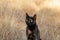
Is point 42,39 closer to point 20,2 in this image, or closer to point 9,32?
point 9,32

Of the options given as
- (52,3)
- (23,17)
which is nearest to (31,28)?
(23,17)

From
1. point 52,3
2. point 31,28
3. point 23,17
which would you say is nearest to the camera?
point 31,28

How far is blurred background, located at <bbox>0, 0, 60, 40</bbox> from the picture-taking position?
2.26 m

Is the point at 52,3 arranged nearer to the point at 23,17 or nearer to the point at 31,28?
the point at 23,17

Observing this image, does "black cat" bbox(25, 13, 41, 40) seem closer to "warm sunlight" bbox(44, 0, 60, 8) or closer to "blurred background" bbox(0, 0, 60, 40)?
"blurred background" bbox(0, 0, 60, 40)

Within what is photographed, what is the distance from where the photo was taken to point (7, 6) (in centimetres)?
278

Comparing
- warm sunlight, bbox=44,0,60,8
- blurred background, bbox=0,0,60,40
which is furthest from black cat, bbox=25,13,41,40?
warm sunlight, bbox=44,0,60,8

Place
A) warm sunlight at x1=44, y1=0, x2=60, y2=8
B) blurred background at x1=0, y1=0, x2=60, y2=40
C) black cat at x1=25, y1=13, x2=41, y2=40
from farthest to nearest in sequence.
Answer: warm sunlight at x1=44, y1=0, x2=60, y2=8, blurred background at x1=0, y1=0, x2=60, y2=40, black cat at x1=25, y1=13, x2=41, y2=40

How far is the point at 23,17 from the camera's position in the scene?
2561 millimetres

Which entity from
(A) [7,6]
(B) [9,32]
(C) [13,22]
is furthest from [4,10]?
(B) [9,32]

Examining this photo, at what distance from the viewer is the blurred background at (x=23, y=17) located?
2258mm

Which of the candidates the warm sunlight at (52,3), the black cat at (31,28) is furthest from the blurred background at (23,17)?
the black cat at (31,28)

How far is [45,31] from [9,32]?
42cm

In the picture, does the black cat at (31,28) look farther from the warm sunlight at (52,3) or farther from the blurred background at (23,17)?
the warm sunlight at (52,3)
